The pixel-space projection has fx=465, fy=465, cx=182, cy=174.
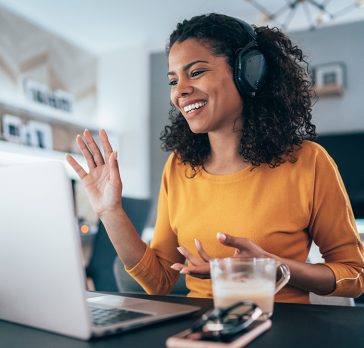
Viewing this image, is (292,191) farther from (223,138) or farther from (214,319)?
(214,319)

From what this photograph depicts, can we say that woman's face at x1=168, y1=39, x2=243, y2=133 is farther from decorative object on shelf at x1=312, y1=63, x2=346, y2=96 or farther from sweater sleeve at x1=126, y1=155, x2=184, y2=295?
decorative object on shelf at x1=312, y1=63, x2=346, y2=96

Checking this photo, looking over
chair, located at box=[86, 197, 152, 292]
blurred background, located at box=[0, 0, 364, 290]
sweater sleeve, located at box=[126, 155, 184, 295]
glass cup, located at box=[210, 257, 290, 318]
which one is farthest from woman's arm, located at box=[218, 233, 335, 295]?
blurred background, located at box=[0, 0, 364, 290]

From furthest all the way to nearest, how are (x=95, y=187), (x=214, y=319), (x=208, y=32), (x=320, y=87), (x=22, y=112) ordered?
(x=320, y=87) → (x=22, y=112) → (x=208, y=32) → (x=95, y=187) → (x=214, y=319)

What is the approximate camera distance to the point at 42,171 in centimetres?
56

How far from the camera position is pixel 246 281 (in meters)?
0.65

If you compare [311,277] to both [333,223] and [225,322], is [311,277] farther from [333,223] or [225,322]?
[225,322]

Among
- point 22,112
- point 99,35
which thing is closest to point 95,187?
point 22,112

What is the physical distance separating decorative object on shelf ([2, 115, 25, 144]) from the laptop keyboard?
324cm

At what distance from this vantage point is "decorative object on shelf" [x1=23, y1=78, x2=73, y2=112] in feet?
13.3

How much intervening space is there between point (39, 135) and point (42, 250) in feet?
12.0

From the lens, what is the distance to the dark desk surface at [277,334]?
1.88 feet

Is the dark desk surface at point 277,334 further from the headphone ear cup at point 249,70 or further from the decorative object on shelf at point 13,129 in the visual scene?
the decorative object on shelf at point 13,129

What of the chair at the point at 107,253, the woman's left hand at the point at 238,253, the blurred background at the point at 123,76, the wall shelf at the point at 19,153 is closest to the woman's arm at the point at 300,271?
the woman's left hand at the point at 238,253

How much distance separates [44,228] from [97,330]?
146 millimetres
